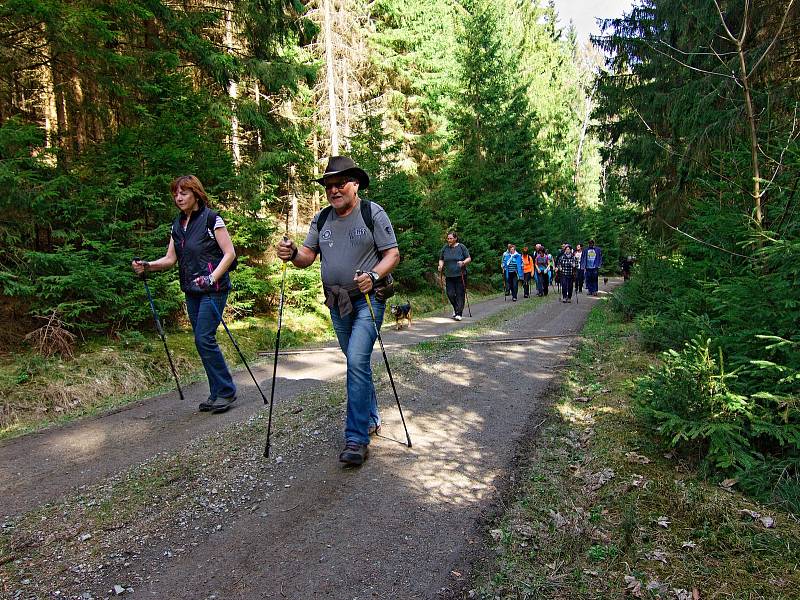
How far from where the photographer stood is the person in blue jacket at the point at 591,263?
68.3 ft

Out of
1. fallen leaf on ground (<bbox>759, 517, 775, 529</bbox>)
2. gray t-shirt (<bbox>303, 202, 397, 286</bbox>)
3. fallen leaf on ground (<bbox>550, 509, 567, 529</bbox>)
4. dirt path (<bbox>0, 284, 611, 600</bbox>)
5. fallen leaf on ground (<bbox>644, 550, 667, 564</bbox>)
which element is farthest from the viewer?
gray t-shirt (<bbox>303, 202, 397, 286</bbox>)

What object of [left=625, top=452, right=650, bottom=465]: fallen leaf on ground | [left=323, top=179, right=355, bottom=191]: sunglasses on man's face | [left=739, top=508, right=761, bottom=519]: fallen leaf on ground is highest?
[left=323, top=179, right=355, bottom=191]: sunglasses on man's face

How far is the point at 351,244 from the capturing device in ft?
13.8

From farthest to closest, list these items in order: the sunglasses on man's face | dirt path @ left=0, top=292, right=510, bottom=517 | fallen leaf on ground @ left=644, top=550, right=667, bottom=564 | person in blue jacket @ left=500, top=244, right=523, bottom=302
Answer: person in blue jacket @ left=500, top=244, right=523, bottom=302 → the sunglasses on man's face → dirt path @ left=0, top=292, right=510, bottom=517 → fallen leaf on ground @ left=644, top=550, right=667, bottom=564

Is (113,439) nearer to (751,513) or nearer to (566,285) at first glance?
(751,513)

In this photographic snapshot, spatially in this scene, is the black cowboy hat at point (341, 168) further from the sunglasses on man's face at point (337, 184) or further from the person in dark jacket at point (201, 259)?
the person in dark jacket at point (201, 259)

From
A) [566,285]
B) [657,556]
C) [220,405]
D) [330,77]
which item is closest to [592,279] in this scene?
[566,285]

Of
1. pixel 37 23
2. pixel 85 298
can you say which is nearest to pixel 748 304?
pixel 85 298

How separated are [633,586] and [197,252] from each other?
5110 mm

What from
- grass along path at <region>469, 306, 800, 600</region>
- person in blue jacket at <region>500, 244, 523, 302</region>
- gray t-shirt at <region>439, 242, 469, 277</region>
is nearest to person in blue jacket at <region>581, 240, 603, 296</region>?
person in blue jacket at <region>500, 244, 523, 302</region>

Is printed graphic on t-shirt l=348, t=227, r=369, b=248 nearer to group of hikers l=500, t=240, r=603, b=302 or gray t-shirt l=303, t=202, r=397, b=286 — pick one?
gray t-shirt l=303, t=202, r=397, b=286

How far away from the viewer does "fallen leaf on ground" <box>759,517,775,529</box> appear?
3.10m

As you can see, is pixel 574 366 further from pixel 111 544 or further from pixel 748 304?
pixel 111 544

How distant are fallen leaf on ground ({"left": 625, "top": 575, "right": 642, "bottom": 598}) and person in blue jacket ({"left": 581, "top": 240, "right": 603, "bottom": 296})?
62.9ft
